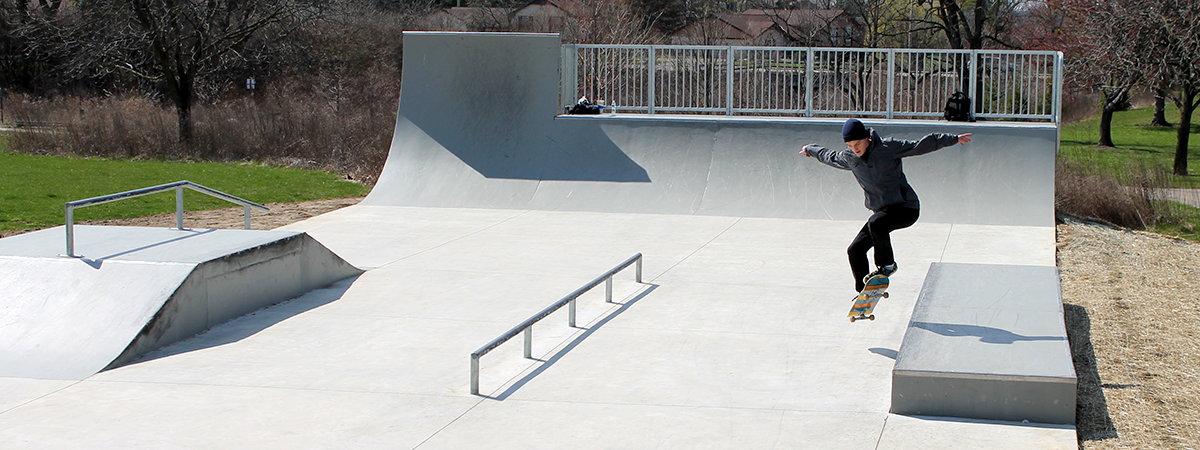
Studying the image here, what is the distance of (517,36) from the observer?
1609 cm

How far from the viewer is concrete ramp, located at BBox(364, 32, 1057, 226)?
14094 millimetres

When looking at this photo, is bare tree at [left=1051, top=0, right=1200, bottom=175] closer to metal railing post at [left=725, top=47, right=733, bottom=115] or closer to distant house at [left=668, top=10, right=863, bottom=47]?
metal railing post at [left=725, top=47, right=733, bottom=115]

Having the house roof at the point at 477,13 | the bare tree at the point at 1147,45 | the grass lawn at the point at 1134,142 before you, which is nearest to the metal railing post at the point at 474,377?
the grass lawn at the point at 1134,142

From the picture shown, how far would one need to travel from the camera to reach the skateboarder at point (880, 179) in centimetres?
681

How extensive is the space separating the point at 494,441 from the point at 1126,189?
42.0 ft

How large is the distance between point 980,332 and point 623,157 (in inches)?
384

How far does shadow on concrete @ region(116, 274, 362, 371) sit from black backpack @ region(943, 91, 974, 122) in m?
9.85

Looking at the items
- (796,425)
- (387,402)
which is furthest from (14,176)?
(796,425)

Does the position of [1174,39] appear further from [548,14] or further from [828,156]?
[548,14]

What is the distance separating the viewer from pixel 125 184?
58.1ft

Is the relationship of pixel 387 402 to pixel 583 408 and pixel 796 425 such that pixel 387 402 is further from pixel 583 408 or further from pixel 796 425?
pixel 796 425

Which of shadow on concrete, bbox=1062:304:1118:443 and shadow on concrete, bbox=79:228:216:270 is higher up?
shadow on concrete, bbox=79:228:216:270

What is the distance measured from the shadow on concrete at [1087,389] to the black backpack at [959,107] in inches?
299

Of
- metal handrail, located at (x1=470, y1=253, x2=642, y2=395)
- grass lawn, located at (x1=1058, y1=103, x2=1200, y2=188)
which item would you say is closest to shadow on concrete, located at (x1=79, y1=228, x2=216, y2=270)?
metal handrail, located at (x1=470, y1=253, x2=642, y2=395)
